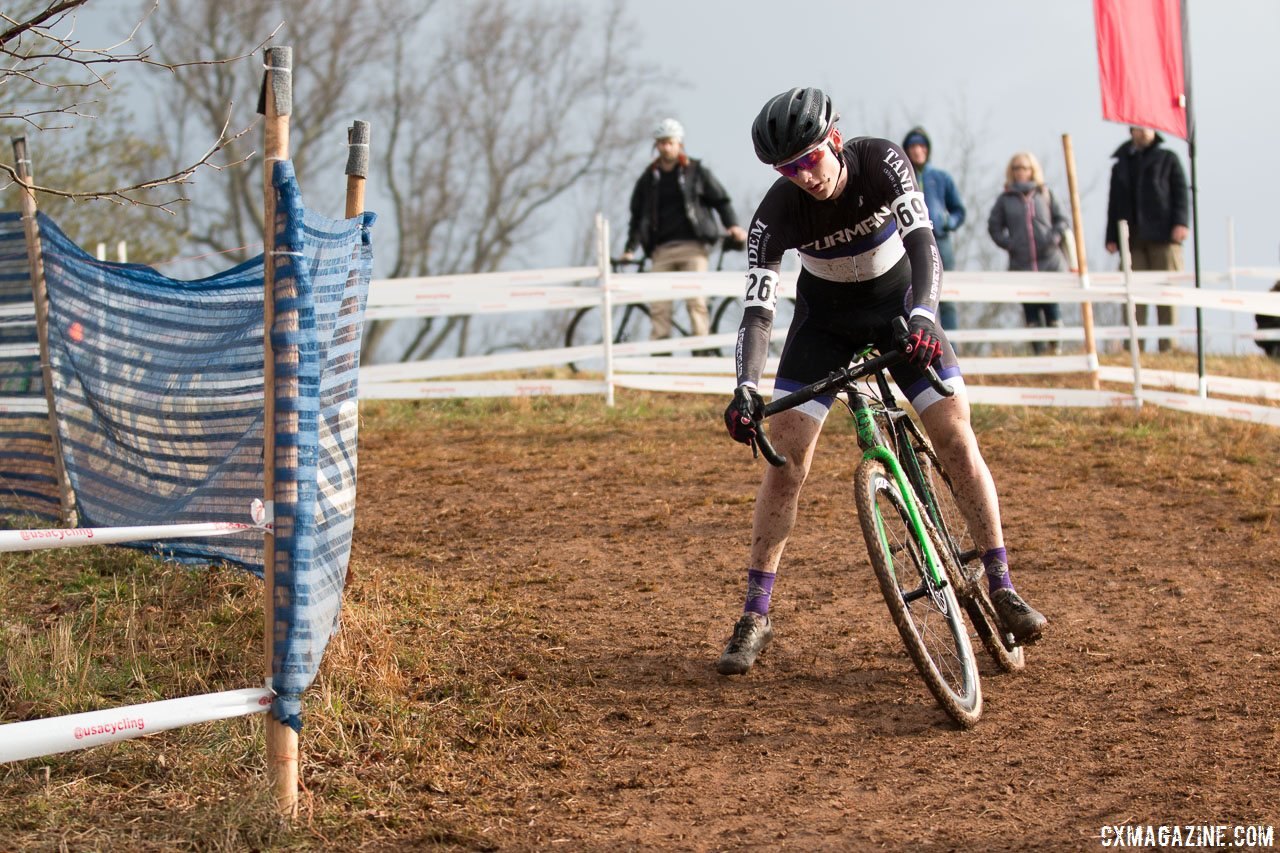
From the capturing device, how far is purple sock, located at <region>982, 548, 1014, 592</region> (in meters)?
5.35

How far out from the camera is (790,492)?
18.2 ft

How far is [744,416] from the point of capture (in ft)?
15.8

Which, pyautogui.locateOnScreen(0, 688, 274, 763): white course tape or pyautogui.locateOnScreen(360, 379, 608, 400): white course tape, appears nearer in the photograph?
pyautogui.locateOnScreen(0, 688, 274, 763): white course tape

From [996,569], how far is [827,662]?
0.85 m

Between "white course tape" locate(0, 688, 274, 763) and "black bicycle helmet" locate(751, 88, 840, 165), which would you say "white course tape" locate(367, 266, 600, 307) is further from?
"white course tape" locate(0, 688, 274, 763)

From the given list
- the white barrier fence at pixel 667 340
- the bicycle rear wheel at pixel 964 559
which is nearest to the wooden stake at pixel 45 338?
the bicycle rear wheel at pixel 964 559

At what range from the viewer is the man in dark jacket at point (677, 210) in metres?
13.0

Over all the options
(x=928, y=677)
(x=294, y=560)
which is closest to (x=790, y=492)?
(x=928, y=677)

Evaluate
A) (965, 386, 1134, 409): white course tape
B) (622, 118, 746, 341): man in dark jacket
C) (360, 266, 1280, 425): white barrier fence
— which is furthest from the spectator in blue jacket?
(622, 118, 746, 341): man in dark jacket

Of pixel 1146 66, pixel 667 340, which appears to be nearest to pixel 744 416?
pixel 667 340

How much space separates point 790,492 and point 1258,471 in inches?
209

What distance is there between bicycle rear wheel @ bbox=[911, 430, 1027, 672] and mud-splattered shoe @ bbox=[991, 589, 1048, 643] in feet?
0.19

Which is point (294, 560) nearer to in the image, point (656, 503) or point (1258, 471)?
point (656, 503)

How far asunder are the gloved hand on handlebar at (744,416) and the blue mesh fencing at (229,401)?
143 centimetres
